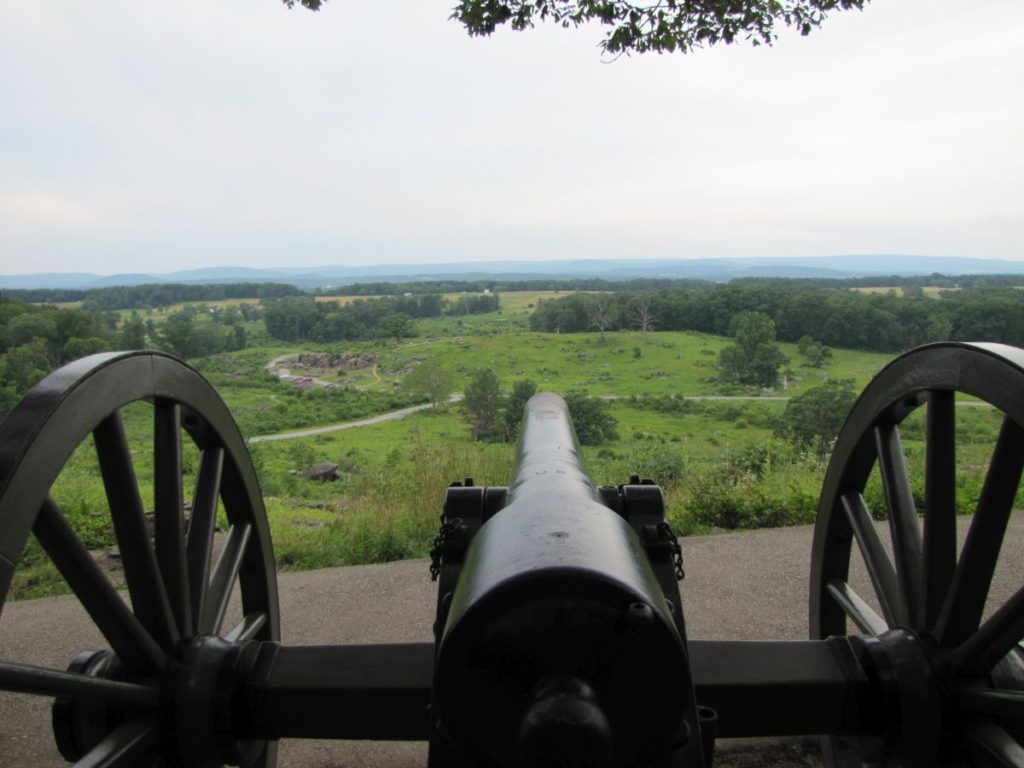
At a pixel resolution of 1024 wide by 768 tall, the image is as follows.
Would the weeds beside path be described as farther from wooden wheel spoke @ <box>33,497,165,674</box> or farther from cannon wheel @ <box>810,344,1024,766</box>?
cannon wheel @ <box>810,344,1024,766</box>

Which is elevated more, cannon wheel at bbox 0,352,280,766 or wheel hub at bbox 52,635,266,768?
cannon wheel at bbox 0,352,280,766

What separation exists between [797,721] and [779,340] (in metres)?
25.2

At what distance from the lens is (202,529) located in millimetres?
2361

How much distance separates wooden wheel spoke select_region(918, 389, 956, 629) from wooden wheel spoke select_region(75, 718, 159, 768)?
2266 millimetres

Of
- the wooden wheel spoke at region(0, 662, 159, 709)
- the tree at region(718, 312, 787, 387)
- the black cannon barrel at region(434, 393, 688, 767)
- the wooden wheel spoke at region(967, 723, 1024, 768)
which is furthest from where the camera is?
the tree at region(718, 312, 787, 387)

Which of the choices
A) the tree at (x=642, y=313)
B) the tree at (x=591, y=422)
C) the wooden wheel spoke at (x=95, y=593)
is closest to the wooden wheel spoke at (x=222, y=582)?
the wooden wheel spoke at (x=95, y=593)

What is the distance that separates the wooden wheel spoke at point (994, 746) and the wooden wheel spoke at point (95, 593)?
226 centimetres

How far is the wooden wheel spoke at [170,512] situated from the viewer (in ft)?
7.11

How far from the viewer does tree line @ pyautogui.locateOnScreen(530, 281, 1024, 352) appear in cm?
556

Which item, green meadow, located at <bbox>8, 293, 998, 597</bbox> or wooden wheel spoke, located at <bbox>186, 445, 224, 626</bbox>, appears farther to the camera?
green meadow, located at <bbox>8, 293, 998, 597</bbox>

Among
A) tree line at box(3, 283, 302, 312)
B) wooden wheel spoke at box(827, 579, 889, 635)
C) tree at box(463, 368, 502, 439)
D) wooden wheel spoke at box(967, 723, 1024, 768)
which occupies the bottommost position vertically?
tree at box(463, 368, 502, 439)

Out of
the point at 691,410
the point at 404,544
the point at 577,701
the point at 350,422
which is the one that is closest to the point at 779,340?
the point at 691,410

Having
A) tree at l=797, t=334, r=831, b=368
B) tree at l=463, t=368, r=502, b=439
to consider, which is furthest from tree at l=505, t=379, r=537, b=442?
tree at l=797, t=334, r=831, b=368

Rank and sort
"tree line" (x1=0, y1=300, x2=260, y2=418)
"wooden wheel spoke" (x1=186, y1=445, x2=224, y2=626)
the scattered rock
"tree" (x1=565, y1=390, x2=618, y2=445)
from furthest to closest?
"tree" (x1=565, y1=390, x2=618, y2=445) → the scattered rock → "tree line" (x1=0, y1=300, x2=260, y2=418) → "wooden wheel spoke" (x1=186, y1=445, x2=224, y2=626)
